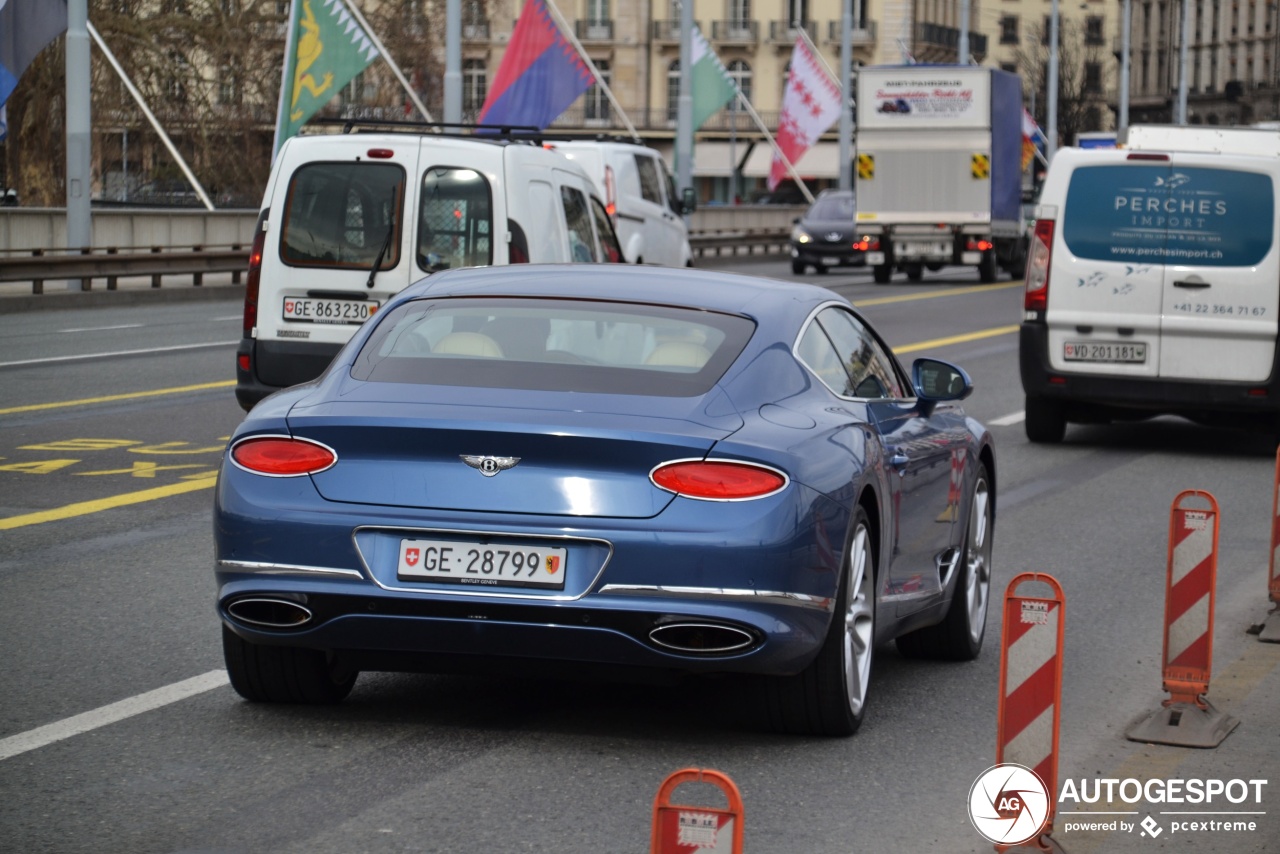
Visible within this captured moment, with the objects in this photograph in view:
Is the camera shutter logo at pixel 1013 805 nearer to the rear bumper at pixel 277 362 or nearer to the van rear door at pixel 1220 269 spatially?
the rear bumper at pixel 277 362

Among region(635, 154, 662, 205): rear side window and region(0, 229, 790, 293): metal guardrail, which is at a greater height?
region(635, 154, 662, 205): rear side window

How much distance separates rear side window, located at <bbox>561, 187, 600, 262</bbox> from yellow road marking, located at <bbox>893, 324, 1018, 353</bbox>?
7690 millimetres

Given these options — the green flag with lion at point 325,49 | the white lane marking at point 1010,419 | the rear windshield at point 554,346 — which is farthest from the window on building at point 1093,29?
the rear windshield at point 554,346

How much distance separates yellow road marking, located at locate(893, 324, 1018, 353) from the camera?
76.6 feet

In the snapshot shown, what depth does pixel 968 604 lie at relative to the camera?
310 inches

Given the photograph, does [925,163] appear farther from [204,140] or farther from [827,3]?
[827,3]

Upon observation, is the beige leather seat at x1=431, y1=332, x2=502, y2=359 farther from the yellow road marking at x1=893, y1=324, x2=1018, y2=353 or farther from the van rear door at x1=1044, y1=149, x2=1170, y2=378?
the yellow road marking at x1=893, y1=324, x2=1018, y2=353

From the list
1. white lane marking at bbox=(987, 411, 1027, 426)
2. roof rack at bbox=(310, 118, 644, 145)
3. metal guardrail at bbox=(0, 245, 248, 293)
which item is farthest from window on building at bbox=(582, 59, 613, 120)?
white lane marking at bbox=(987, 411, 1027, 426)

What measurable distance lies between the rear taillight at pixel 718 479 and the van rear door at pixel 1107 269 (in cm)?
→ 949

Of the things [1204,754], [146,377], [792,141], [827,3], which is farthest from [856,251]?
[827,3]

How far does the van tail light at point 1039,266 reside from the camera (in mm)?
15102

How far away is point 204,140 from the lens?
4400cm

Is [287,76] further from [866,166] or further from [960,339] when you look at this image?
[960,339]

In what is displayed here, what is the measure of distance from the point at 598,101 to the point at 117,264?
268 feet
